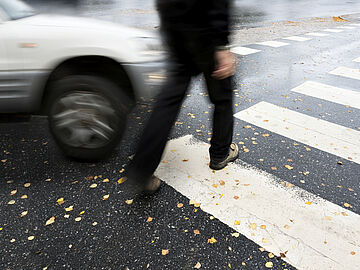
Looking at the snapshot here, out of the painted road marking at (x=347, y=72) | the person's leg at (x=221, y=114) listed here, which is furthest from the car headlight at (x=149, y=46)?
the painted road marking at (x=347, y=72)

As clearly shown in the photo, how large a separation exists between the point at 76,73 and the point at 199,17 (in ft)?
4.90

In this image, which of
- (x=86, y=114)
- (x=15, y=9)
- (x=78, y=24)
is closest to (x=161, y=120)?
(x=86, y=114)

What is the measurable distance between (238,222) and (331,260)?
2.32 ft

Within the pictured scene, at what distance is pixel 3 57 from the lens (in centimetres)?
290

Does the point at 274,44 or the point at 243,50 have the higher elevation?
the point at 243,50

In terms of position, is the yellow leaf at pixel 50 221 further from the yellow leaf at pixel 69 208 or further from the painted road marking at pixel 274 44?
the painted road marking at pixel 274 44

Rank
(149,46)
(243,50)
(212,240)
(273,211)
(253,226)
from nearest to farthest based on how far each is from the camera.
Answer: (212,240) < (253,226) < (273,211) < (149,46) < (243,50)

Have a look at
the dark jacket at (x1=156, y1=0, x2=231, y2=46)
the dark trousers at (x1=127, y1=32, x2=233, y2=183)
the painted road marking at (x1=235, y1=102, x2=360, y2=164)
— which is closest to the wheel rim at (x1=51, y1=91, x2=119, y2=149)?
the dark trousers at (x1=127, y1=32, x2=233, y2=183)

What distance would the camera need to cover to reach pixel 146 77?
312cm

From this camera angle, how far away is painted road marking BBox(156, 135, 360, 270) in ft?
7.41

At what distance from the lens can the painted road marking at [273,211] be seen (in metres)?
2.26

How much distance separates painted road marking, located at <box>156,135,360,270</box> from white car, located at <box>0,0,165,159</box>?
814 millimetres

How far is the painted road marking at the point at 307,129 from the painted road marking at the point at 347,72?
252 cm

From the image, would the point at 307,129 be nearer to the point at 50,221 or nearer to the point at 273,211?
the point at 273,211
